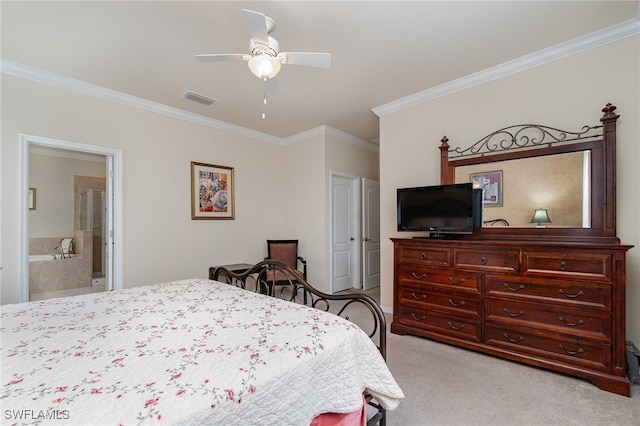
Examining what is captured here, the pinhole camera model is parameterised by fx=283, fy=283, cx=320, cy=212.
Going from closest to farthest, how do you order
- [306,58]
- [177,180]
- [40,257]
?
1. [306,58]
2. [177,180]
3. [40,257]

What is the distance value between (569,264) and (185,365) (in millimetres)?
2615

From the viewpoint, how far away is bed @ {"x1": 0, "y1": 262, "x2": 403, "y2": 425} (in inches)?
31.2

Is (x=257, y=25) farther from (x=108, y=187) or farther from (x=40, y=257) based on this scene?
(x=40, y=257)

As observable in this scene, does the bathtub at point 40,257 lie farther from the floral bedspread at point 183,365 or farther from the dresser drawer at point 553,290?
the dresser drawer at point 553,290

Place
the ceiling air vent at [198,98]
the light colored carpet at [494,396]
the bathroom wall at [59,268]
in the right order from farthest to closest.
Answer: the bathroom wall at [59,268], the ceiling air vent at [198,98], the light colored carpet at [494,396]

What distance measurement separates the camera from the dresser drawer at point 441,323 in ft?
8.40

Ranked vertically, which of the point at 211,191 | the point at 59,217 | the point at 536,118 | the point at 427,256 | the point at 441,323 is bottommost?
the point at 441,323

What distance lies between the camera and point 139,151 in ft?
11.4

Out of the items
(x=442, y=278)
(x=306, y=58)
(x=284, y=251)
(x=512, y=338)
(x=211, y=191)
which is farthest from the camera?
(x=284, y=251)

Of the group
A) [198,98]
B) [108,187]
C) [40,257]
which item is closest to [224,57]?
[198,98]

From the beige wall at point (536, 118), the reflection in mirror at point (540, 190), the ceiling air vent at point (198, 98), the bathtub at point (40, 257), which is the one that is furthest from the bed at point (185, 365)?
the bathtub at point (40, 257)

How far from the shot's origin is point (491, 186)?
2.83m

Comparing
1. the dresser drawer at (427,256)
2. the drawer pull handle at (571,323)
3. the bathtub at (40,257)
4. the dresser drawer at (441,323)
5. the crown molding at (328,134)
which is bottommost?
the dresser drawer at (441,323)

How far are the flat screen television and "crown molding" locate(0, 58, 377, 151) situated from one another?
6.57ft
